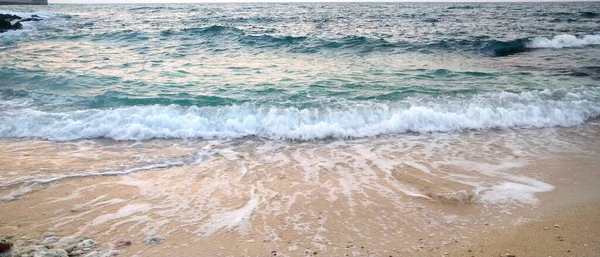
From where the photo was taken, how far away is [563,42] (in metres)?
17.2

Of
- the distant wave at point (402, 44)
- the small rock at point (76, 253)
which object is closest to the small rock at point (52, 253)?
the small rock at point (76, 253)

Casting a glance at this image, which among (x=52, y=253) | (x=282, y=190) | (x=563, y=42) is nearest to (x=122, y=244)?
(x=52, y=253)

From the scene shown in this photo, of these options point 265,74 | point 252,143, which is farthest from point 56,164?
point 265,74

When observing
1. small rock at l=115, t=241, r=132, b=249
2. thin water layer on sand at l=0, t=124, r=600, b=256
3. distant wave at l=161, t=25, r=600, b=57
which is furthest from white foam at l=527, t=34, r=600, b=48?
small rock at l=115, t=241, r=132, b=249

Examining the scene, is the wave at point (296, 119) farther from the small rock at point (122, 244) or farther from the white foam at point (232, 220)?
the small rock at point (122, 244)

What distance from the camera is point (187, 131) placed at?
6.21 meters

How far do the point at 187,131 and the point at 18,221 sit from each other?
3.01 meters

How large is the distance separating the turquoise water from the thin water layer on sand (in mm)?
598

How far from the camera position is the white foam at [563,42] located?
658 inches

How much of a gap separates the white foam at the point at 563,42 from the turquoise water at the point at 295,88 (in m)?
0.11

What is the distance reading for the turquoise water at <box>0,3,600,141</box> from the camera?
6438mm

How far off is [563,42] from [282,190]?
60.5 ft

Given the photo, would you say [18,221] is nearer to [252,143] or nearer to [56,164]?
[56,164]

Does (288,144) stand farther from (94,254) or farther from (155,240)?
(94,254)
